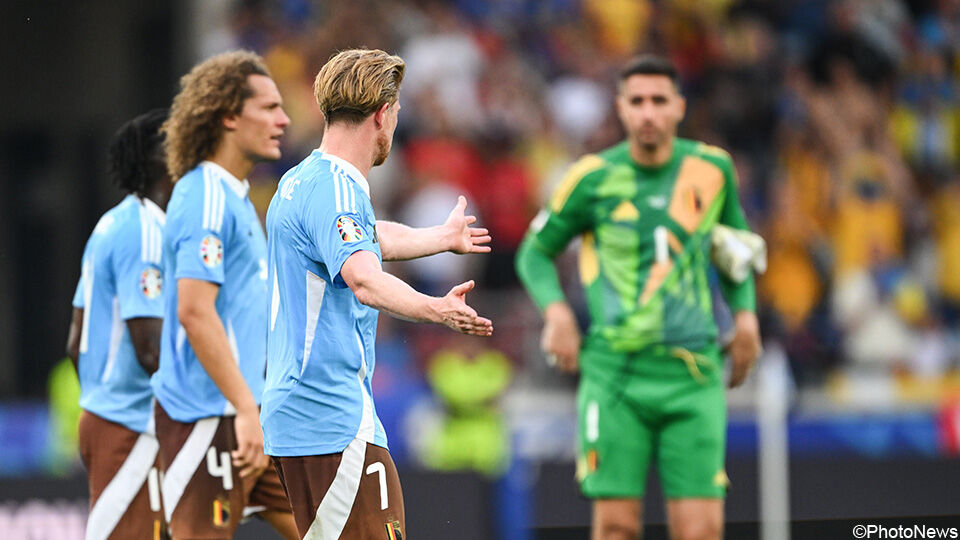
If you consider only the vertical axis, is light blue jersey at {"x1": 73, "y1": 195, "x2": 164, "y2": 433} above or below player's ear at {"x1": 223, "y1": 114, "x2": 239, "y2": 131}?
below

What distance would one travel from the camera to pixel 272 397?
16.0 ft

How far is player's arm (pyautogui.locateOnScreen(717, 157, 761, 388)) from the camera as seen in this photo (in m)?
7.36

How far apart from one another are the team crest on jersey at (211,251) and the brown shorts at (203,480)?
683 mm

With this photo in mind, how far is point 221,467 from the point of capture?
602 centimetres

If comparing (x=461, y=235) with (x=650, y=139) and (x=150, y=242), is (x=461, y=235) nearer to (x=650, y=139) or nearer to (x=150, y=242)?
(x=150, y=242)

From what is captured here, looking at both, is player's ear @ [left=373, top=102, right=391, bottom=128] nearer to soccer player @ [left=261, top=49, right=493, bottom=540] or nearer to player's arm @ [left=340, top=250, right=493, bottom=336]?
soccer player @ [left=261, top=49, right=493, bottom=540]

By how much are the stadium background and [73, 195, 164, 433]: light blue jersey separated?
306cm

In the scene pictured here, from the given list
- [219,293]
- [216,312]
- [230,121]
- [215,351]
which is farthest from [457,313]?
[230,121]

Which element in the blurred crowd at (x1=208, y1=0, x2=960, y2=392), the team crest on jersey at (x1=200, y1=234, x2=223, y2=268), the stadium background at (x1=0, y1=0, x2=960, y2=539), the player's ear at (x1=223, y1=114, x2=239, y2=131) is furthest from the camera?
the blurred crowd at (x1=208, y1=0, x2=960, y2=392)

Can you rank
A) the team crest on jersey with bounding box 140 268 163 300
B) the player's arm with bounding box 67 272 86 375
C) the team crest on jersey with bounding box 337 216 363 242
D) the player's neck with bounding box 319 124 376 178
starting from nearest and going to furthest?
1. the team crest on jersey with bounding box 337 216 363 242
2. the player's neck with bounding box 319 124 376 178
3. the team crest on jersey with bounding box 140 268 163 300
4. the player's arm with bounding box 67 272 86 375

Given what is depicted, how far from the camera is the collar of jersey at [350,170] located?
15.8 ft

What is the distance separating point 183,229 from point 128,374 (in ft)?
3.17

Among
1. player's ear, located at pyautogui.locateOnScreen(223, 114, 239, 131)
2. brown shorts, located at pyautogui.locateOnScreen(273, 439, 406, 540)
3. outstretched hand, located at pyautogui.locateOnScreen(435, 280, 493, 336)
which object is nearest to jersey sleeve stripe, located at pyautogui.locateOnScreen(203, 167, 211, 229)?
player's ear, located at pyautogui.locateOnScreen(223, 114, 239, 131)

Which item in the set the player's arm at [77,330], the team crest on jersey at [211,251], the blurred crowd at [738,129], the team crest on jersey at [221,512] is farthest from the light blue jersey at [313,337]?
the blurred crowd at [738,129]
